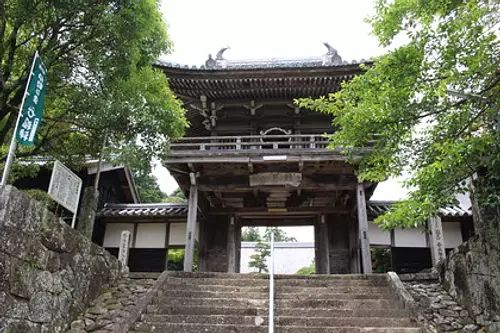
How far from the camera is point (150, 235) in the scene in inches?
585

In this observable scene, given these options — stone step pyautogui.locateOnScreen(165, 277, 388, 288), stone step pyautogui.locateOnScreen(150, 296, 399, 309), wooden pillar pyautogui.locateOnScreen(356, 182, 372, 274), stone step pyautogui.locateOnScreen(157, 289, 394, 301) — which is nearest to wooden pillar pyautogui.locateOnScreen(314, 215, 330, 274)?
wooden pillar pyautogui.locateOnScreen(356, 182, 372, 274)

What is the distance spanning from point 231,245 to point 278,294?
21.0 feet

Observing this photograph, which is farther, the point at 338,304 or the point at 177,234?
the point at 177,234

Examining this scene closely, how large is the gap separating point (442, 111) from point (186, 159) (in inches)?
291

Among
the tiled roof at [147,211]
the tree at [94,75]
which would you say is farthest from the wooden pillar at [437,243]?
the tiled roof at [147,211]

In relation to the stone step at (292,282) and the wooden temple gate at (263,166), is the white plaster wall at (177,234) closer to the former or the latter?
the wooden temple gate at (263,166)

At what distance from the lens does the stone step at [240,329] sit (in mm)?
6210

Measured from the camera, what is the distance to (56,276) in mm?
6434

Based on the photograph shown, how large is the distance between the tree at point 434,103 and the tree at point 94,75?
3915mm

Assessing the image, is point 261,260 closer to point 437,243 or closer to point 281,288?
point 281,288

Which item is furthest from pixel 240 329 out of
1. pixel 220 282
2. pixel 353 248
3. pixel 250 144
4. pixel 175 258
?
pixel 175 258

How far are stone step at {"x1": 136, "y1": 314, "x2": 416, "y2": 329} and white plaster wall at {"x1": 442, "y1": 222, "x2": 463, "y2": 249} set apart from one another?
8.10m

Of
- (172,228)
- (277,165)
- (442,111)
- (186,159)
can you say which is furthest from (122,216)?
(442,111)

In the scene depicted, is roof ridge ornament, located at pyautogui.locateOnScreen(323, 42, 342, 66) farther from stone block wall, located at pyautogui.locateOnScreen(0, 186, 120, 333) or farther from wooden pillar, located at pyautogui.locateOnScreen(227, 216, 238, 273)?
stone block wall, located at pyautogui.locateOnScreen(0, 186, 120, 333)
